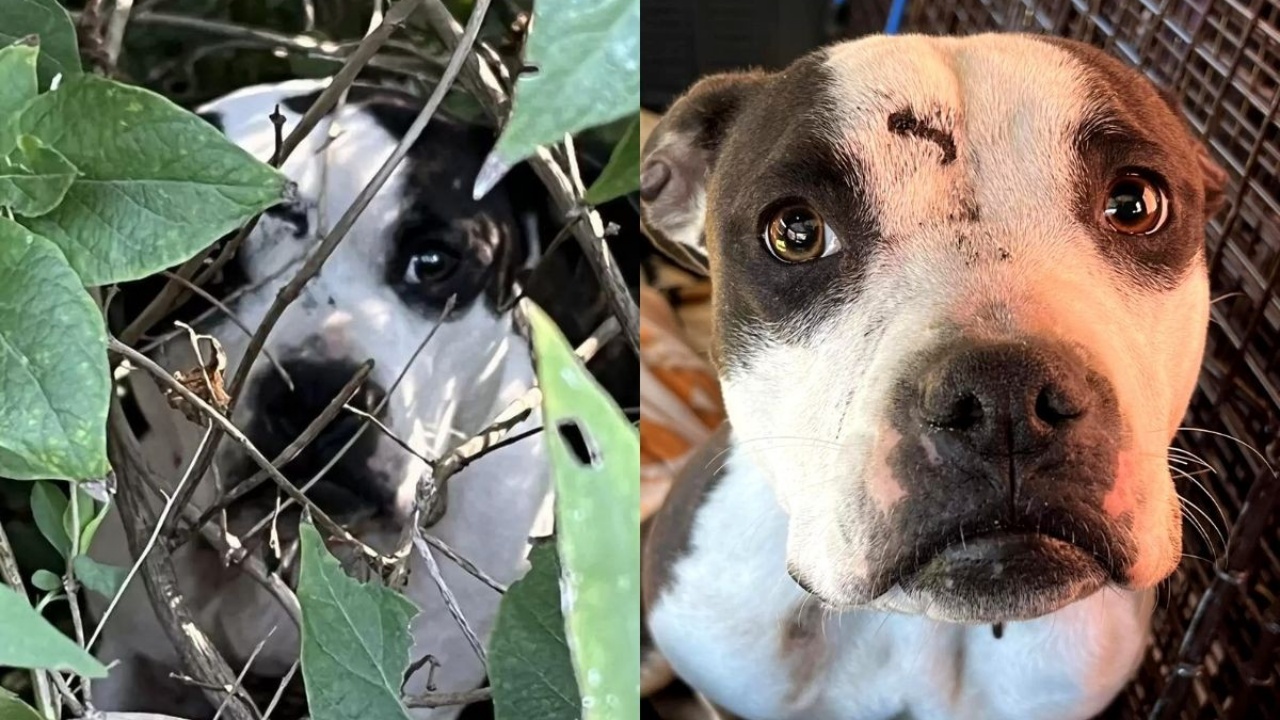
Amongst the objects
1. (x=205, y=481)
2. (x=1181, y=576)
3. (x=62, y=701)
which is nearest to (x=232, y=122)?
(x=205, y=481)

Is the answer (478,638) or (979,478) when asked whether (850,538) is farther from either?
(478,638)

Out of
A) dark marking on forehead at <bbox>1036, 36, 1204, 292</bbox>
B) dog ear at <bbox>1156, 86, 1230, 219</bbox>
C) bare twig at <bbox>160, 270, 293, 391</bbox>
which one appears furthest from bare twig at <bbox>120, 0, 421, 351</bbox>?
dog ear at <bbox>1156, 86, 1230, 219</bbox>

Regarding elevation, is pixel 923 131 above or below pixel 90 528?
above

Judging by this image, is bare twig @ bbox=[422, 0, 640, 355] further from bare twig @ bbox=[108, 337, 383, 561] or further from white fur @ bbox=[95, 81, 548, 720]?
bare twig @ bbox=[108, 337, 383, 561]

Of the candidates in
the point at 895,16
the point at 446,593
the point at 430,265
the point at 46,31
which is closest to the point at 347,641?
the point at 446,593

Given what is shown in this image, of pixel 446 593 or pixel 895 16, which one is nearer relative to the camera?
pixel 446 593

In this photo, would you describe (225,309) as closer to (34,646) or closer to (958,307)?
Answer: (34,646)

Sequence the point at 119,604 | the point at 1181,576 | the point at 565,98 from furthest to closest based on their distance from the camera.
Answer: the point at 1181,576 < the point at 119,604 < the point at 565,98
